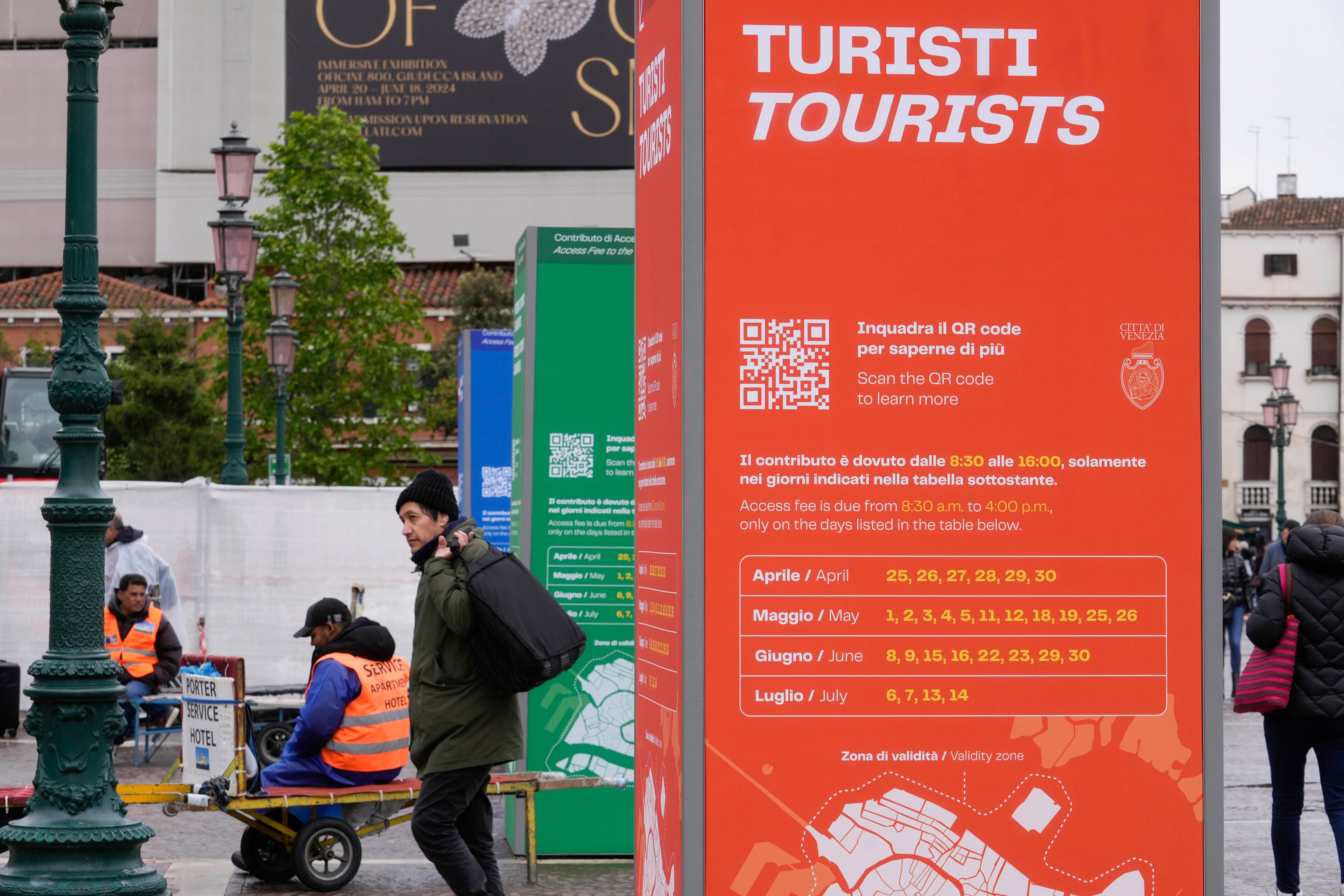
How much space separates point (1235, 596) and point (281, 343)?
45.8 ft

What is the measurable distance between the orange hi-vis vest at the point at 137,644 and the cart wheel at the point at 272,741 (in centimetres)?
195

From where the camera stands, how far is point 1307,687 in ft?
22.5

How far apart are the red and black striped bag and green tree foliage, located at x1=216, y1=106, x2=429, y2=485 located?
85.4 ft

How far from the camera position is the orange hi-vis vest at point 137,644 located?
42.8 feet

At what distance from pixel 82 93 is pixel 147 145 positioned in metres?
59.2

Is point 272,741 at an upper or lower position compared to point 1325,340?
lower

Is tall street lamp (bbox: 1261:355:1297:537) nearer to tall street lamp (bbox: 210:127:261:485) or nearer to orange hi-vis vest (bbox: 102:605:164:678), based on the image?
tall street lamp (bbox: 210:127:261:485)

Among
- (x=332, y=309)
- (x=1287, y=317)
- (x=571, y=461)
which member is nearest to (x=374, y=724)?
(x=571, y=461)

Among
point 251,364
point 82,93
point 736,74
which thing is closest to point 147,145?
point 251,364

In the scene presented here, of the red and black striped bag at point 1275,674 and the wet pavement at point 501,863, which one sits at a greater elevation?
the red and black striped bag at point 1275,674

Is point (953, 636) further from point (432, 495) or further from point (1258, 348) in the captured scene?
point (1258, 348)

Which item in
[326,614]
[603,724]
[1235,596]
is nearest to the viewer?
[326,614]

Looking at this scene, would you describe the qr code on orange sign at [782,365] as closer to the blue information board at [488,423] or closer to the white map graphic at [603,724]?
the white map graphic at [603,724]

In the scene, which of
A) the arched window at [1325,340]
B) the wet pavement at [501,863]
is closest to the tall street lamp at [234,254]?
the wet pavement at [501,863]
